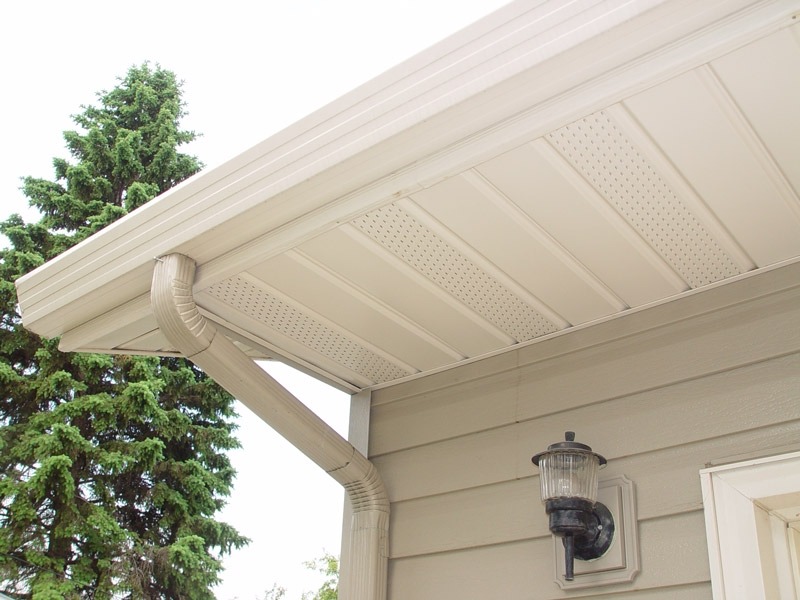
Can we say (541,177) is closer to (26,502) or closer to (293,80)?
(26,502)

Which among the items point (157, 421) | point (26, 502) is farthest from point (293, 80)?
point (26, 502)

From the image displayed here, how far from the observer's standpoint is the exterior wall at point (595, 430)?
2309mm

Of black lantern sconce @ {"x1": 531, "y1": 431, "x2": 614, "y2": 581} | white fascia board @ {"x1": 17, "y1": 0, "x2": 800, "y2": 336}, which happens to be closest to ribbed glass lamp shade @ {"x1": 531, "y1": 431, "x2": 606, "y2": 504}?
black lantern sconce @ {"x1": 531, "y1": 431, "x2": 614, "y2": 581}

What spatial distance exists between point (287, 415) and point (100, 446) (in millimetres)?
7710

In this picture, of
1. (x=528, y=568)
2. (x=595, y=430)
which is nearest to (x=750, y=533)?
(x=595, y=430)

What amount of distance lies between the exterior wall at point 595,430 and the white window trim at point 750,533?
0.05 meters

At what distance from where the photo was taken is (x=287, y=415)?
8.87 feet

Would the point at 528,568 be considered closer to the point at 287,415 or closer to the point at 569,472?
the point at 569,472

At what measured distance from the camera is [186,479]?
33.1 feet

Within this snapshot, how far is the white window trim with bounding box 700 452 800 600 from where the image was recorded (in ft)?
6.96

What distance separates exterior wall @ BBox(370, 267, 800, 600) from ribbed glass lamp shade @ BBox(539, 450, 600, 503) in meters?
0.15

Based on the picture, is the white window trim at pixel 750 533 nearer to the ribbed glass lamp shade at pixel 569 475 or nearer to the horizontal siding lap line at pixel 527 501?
the horizontal siding lap line at pixel 527 501

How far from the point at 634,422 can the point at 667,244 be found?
20.5 inches

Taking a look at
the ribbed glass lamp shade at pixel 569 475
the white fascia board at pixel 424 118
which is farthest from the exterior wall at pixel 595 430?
the white fascia board at pixel 424 118
